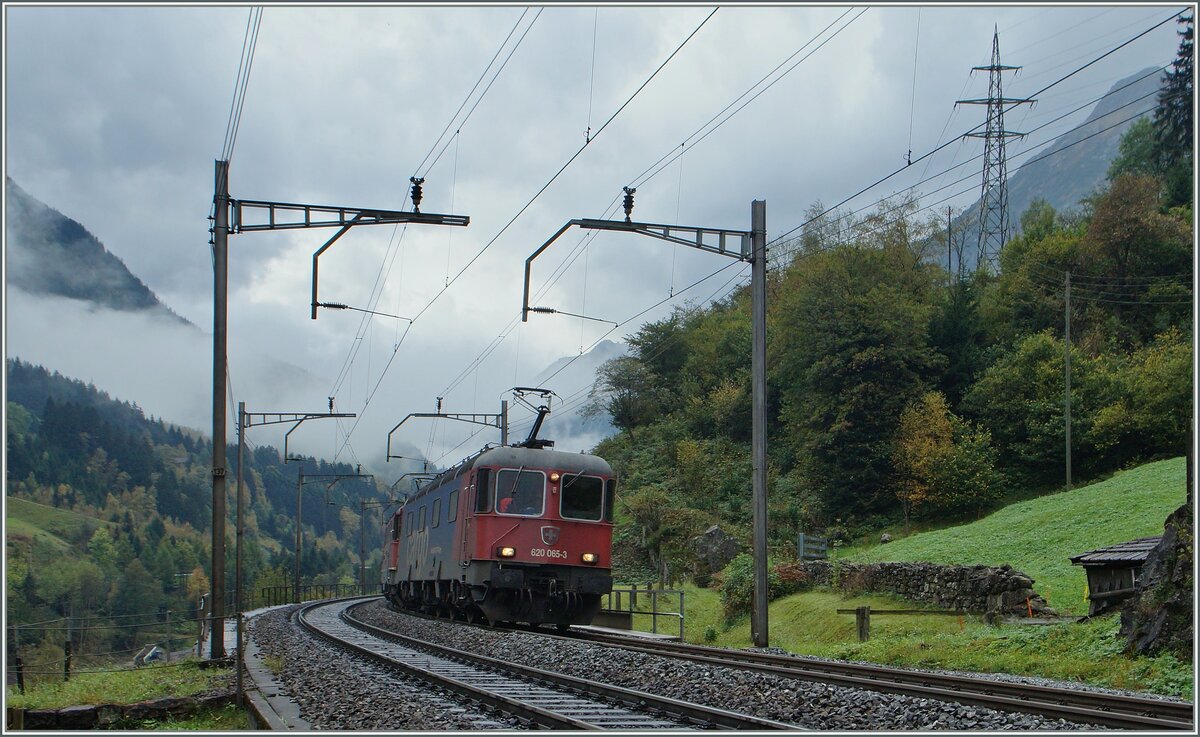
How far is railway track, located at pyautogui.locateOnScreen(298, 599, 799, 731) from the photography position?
8984 millimetres

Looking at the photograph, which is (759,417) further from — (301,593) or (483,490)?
(301,593)

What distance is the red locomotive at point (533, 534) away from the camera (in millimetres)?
20875

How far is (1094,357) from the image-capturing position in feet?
155

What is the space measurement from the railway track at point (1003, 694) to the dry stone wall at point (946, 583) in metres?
6.26

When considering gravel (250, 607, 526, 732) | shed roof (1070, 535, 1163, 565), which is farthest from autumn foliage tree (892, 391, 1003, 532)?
gravel (250, 607, 526, 732)

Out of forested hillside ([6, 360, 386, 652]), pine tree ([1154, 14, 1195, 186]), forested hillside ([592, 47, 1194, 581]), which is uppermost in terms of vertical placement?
pine tree ([1154, 14, 1195, 186])

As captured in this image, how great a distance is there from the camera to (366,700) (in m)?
10.6

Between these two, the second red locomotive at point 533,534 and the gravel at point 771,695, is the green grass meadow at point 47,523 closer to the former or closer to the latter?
the second red locomotive at point 533,534

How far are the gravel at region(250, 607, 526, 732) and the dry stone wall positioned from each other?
10967 millimetres

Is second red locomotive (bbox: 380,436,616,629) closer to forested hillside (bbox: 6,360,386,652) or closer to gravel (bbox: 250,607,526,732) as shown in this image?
gravel (bbox: 250,607,526,732)

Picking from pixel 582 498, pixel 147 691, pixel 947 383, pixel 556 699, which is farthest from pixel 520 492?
pixel 947 383

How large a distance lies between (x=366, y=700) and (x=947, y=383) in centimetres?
4350

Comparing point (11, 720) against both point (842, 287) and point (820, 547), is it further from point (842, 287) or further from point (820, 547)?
point (842, 287)

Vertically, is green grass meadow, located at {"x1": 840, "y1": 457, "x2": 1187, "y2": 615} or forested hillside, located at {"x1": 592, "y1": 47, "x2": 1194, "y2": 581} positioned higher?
forested hillside, located at {"x1": 592, "y1": 47, "x2": 1194, "y2": 581}
